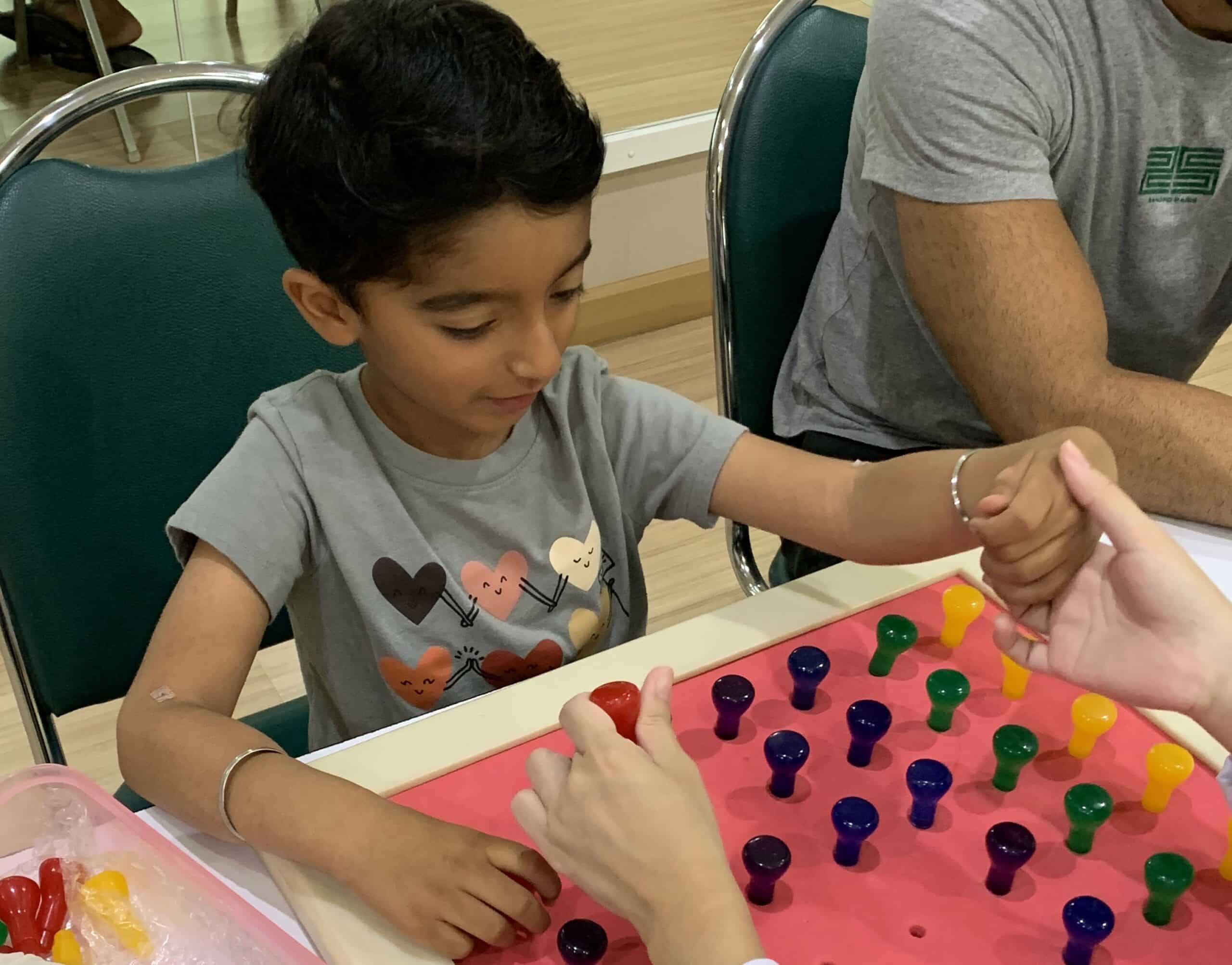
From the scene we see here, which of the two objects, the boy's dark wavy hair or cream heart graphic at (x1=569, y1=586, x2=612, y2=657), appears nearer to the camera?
the boy's dark wavy hair

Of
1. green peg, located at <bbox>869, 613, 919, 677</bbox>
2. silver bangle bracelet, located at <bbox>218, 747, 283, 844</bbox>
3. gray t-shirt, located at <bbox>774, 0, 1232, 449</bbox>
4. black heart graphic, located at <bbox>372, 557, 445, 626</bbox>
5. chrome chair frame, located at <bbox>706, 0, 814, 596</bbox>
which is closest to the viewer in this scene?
silver bangle bracelet, located at <bbox>218, 747, 283, 844</bbox>

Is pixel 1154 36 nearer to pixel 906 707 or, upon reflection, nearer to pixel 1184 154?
pixel 1184 154

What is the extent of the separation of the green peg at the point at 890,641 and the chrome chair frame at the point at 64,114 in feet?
2.23

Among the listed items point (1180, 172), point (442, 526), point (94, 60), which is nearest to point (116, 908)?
point (442, 526)

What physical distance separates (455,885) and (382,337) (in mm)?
385

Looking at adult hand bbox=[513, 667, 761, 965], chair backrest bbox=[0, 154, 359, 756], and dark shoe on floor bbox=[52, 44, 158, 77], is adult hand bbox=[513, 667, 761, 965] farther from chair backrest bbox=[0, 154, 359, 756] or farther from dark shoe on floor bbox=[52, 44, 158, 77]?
dark shoe on floor bbox=[52, 44, 158, 77]

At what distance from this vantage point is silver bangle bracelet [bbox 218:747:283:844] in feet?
2.28

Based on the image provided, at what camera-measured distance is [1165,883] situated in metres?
0.64

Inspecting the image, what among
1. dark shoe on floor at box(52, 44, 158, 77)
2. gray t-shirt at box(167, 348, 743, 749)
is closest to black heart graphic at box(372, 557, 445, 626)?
gray t-shirt at box(167, 348, 743, 749)

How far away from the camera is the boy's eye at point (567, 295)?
2.66ft

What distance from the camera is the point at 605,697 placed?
0.66m

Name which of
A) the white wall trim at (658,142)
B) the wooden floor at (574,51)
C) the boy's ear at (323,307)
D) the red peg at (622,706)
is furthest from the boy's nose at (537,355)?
the white wall trim at (658,142)

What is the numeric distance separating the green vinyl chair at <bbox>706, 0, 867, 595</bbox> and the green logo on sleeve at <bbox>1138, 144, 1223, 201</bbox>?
11.6 inches

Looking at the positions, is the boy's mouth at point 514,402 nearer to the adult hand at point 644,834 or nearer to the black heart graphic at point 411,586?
the black heart graphic at point 411,586
